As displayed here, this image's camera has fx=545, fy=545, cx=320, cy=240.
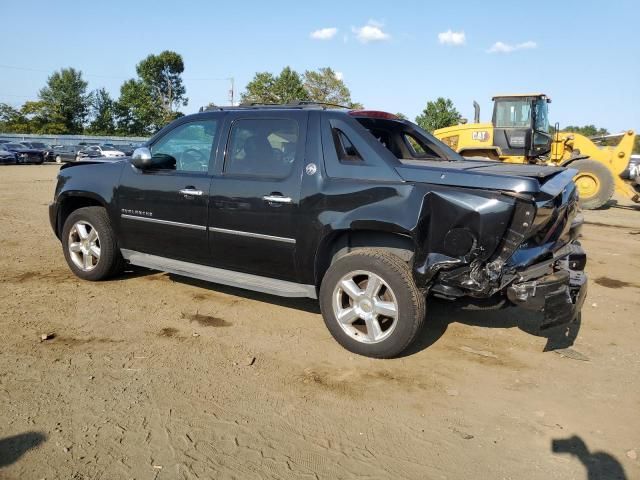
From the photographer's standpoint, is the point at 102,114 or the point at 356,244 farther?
the point at 102,114

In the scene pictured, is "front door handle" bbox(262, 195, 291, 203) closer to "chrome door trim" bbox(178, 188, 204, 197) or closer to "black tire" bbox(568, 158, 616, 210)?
"chrome door trim" bbox(178, 188, 204, 197)

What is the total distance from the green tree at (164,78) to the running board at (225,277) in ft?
250

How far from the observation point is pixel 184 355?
4051 mm

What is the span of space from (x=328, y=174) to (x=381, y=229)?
0.64 m

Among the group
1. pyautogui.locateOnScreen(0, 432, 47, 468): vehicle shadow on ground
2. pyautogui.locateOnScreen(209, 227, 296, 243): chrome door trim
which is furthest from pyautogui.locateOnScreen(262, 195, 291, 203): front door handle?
pyautogui.locateOnScreen(0, 432, 47, 468): vehicle shadow on ground

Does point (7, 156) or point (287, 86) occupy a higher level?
point (287, 86)

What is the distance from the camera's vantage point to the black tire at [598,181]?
14.0m

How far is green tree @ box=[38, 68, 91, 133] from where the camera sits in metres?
66.4

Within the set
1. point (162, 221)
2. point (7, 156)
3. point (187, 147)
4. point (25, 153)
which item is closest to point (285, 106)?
point (187, 147)

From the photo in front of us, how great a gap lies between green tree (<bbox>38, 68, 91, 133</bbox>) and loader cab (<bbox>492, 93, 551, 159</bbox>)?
2514 inches

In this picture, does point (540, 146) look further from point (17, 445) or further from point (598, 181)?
point (17, 445)

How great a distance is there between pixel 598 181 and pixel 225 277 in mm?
12387

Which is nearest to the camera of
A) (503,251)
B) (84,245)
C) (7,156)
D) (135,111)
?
(503,251)

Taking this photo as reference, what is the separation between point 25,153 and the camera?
3591 centimetres
